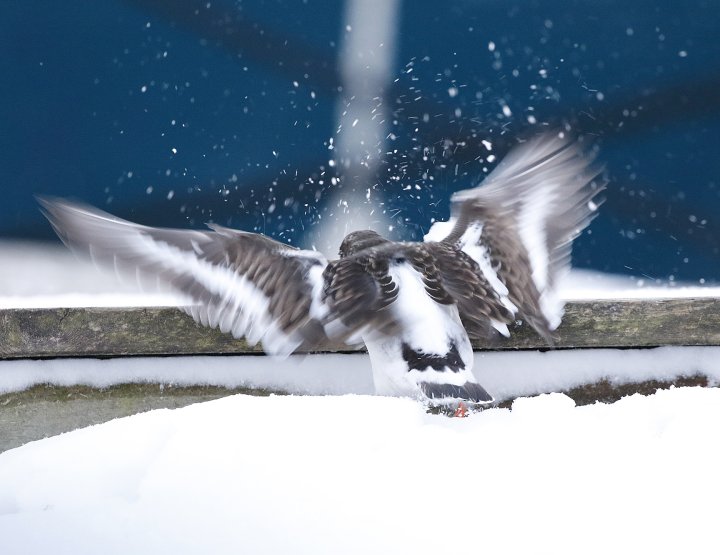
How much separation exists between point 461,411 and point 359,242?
635 millimetres

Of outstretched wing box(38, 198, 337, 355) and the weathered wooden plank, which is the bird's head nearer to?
outstretched wing box(38, 198, 337, 355)

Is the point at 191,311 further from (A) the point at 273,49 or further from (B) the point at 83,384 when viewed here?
(A) the point at 273,49

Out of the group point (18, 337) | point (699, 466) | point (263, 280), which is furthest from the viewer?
point (263, 280)

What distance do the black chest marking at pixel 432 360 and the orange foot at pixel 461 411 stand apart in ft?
0.30

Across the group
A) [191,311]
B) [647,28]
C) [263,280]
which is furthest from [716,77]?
[191,311]

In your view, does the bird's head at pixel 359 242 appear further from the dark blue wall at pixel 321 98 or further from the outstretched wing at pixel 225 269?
the dark blue wall at pixel 321 98

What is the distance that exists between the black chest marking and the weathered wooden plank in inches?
6.4

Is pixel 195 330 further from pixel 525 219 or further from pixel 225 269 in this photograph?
pixel 525 219

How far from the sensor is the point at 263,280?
1850 millimetres

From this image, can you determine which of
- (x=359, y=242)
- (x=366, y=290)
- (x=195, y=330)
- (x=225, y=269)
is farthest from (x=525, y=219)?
(x=195, y=330)

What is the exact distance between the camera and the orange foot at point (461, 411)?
159cm

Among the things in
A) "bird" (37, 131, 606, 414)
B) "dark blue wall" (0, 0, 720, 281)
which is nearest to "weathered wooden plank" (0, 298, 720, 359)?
"bird" (37, 131, 606, 414)

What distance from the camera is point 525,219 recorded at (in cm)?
208

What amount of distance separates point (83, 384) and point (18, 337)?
169 mm
